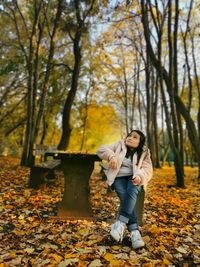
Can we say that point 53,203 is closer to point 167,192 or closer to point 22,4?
point 167,192

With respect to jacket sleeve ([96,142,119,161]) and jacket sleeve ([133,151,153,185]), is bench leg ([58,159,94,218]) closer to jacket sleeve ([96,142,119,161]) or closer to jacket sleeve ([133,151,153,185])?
jacket sleeve ([96,142,119,161])

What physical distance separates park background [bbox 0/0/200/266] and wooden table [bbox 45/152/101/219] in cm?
341

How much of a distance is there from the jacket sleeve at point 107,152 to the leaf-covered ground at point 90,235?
45.3 inches

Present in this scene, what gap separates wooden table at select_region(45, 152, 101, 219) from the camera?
17.9 feet

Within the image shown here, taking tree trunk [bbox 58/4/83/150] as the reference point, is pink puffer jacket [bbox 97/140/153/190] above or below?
below

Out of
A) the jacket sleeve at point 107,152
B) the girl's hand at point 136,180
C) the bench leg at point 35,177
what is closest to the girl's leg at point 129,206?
the girl's hand at point 136,180

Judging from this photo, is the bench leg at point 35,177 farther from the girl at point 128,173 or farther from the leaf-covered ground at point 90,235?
the girl at point 128,173

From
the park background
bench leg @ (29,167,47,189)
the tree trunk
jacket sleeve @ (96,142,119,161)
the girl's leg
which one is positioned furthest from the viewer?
the tree trunk

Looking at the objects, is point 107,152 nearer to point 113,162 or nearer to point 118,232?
point 113,162

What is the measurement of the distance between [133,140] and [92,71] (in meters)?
20.7

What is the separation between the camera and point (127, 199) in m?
4.27

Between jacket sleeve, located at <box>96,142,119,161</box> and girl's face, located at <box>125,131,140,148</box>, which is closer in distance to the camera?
jacket sleeve, located at <box>96,142,119,161</box>

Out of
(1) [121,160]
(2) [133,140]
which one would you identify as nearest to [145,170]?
(1) [121,160]

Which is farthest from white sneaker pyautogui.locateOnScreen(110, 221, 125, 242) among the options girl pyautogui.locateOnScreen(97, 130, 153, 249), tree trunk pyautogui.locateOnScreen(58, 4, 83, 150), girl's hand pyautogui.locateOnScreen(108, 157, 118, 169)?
tree trunk pyautogui.locateOnScreen(58, 4, 83, 150)
